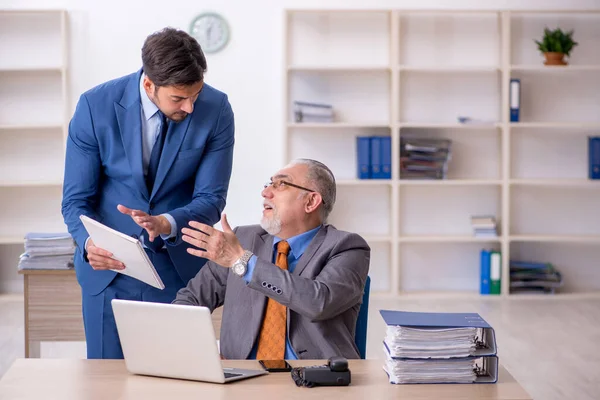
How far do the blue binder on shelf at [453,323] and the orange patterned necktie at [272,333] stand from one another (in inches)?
15.0

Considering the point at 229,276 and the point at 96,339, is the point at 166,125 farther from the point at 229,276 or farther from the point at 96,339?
the point at 96,339

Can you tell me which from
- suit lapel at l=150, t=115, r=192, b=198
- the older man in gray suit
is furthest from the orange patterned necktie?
suit lapel at l=150, t=115, r=192, b=198

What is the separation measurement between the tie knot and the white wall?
13.6 ft

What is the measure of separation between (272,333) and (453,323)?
23.1 inches

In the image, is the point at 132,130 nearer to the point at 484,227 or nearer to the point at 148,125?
the point at 148,125

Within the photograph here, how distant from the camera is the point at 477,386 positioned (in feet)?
6.49

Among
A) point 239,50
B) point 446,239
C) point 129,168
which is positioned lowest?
point 446,239

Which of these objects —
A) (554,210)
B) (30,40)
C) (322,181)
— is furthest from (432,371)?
(30,40)

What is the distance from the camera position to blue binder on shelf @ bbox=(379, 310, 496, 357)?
6.61 feet

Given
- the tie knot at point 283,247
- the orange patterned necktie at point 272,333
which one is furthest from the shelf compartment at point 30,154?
the orange patterned necktie at point 272,333

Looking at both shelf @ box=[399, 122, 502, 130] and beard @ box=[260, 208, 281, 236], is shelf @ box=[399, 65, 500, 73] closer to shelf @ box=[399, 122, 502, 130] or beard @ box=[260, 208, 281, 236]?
shelf @ box=[399, 122, 502, 130]

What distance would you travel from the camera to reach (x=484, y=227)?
676 centimetres

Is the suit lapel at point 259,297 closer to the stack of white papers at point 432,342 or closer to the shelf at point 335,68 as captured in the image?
the stack of white papers at point 432,342

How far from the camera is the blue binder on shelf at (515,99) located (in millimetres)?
6656
